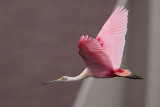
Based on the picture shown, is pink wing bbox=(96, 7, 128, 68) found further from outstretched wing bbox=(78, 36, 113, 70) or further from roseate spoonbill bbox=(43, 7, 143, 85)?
outstretched wing bbox=(78, 36, 113, 70)

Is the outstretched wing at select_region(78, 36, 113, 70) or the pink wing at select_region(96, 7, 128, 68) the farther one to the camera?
the pink wing at select_region(96, 7, 128, 68)

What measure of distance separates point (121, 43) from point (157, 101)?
1002 millimetres

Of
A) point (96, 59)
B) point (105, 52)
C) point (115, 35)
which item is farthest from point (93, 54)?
point (115, 35)

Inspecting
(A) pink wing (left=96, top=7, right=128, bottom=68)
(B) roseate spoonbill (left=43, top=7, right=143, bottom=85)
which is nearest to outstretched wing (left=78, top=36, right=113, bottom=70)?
(B) roseate spoonbill (left=43, top=7, right=143, bottom=85)

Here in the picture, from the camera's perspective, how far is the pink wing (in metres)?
1.70

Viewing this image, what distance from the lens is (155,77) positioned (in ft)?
8.64

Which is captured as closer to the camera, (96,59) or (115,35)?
(96,59)

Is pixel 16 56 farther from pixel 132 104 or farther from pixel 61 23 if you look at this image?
pixel 132 104

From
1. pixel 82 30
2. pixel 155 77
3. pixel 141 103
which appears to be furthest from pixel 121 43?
pixel 82 30

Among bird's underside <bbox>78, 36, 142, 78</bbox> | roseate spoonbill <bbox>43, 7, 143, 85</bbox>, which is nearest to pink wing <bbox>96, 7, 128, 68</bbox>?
roseate spoonbill <bbox>43, 7, 143, 85</bbox>

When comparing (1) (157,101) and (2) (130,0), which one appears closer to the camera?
(1) (157,101)

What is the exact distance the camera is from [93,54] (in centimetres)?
149

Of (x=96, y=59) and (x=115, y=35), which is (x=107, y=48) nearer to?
(x=115, y=35)

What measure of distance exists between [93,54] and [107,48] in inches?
10.0
